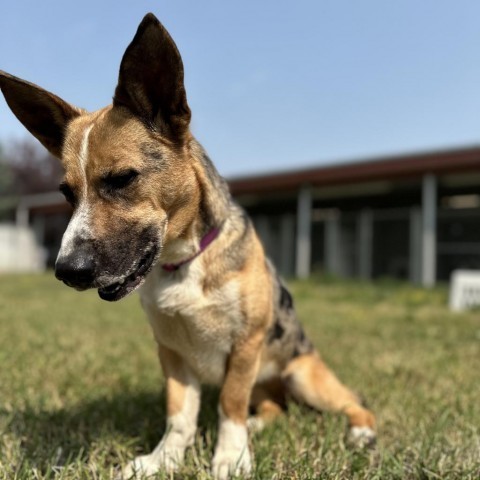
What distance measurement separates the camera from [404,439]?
2695 millimetres

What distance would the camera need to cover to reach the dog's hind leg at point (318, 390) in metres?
3.00

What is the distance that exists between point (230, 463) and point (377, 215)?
1401 centimetres

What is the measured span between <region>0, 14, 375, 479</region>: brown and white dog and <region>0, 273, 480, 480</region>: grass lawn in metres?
0.20

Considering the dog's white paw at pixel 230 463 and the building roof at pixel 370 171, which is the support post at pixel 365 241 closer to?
the building roof at pixel 370 171

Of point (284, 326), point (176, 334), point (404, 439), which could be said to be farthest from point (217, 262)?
point (404, 439)

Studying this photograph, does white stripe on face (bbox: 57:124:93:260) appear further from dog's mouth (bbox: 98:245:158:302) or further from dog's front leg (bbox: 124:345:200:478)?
dog's front leg (bbox: 124:345:200:478)

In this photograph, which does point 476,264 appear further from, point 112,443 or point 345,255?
point 112,443

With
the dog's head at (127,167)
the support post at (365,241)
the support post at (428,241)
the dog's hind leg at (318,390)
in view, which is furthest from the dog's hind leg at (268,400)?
the support post at (365,241)

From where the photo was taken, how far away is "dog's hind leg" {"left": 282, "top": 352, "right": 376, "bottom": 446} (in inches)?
118

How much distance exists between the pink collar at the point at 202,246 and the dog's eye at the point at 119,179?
1.65 feet

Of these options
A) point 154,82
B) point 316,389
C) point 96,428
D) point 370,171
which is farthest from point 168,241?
point 370,171

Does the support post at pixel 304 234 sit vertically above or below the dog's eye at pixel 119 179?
below

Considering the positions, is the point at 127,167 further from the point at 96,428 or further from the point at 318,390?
the point at 318,390

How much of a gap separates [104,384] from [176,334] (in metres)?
1.62
